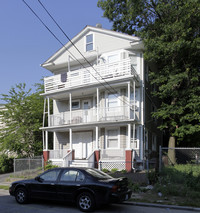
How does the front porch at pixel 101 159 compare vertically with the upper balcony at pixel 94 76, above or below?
below

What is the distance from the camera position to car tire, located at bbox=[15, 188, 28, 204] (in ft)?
26.9

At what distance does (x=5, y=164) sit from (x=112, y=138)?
29.9 feet

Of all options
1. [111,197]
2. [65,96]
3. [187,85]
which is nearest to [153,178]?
[111,197]

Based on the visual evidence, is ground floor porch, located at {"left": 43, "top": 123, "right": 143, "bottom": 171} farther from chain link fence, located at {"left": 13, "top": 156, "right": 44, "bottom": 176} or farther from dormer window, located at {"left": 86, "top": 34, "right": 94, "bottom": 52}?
dormer window, located at {"left": 86, "top": 34, "right": 94, "bottom": 52}

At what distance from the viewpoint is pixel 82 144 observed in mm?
19172

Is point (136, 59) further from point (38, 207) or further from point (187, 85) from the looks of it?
point (38, 207)

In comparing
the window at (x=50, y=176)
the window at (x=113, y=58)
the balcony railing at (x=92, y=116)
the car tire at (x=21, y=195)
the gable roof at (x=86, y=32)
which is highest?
the gable roof at (x=86, y=32)

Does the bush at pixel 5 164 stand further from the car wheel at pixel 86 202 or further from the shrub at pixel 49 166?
the car wheel at pixel 86 202

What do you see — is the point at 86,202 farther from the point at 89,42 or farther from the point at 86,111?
the point at 89,42

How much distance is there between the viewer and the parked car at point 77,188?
700 cm

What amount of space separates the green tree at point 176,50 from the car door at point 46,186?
10.6 metres

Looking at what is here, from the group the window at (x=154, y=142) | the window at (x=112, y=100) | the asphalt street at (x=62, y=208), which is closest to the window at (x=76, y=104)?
the window at (x=112, y=100)

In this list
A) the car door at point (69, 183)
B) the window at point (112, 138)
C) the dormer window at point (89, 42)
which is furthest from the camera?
the dormer window at point (89, 42)

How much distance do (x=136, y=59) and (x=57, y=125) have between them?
8210mm
